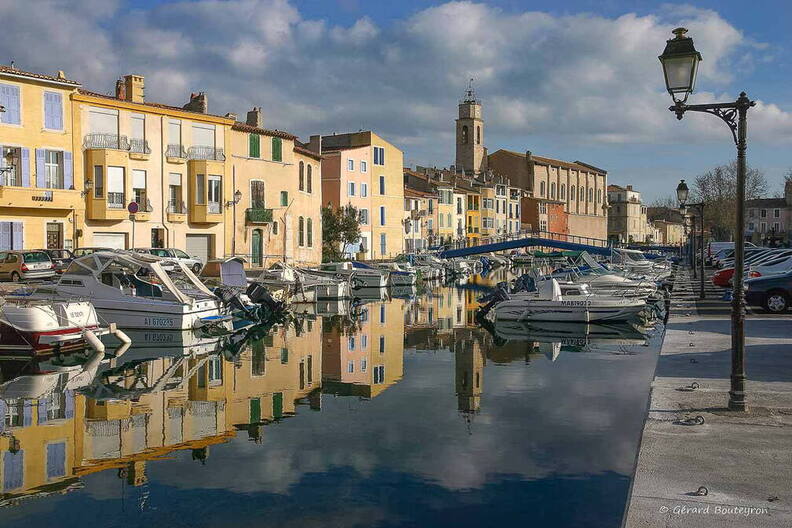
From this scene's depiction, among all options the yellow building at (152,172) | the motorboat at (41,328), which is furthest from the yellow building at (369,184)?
the motorboat at (41,328)

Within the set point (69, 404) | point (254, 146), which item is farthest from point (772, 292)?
point (254, 146)

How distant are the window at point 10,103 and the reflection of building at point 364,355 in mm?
17422

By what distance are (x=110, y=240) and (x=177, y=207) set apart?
428cm

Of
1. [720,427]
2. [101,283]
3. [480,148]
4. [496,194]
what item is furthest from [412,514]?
[480,148]

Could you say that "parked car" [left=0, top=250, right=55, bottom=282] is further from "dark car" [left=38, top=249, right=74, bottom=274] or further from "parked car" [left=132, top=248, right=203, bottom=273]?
"parked car" [left=132, top=248, right=203, bottom=273]

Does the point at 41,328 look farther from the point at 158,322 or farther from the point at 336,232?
the point at 336,232

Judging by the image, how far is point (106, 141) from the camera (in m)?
39.3

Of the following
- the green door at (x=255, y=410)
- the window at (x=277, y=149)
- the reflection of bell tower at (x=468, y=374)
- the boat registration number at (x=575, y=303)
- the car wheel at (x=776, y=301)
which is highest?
the window at (x=277, y=149)

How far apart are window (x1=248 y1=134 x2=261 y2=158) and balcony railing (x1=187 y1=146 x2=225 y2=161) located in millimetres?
2574

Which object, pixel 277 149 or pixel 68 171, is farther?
pixel 277 149

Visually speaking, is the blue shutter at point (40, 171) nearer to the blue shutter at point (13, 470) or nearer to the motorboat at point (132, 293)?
the motorboat at point (132, 293)

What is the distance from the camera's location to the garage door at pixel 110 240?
39062 mm

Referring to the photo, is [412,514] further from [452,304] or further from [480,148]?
[480,148]

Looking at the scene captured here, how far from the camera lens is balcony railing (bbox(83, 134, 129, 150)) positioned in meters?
38.7
